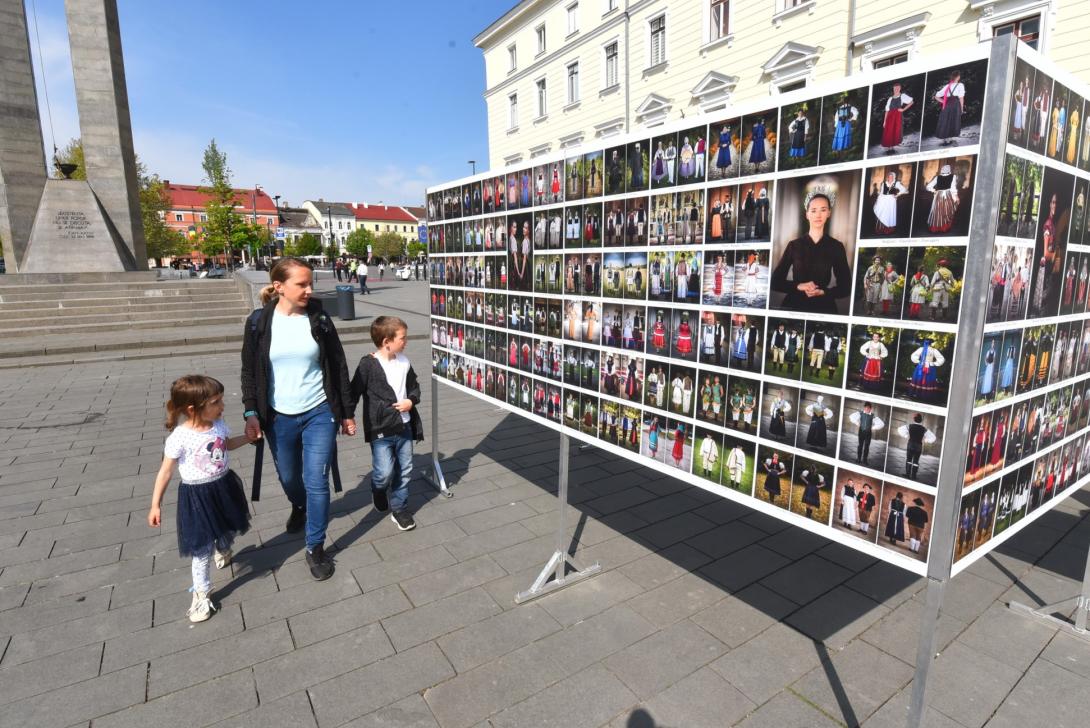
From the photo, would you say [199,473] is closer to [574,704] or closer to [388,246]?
[574,704]

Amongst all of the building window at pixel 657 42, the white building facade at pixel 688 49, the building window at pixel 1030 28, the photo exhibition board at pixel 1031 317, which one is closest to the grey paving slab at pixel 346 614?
the photo exhibition board at pixel 1031 317

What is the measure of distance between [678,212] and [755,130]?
1.57ft

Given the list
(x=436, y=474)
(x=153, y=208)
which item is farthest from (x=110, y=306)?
(x=153, y=208)

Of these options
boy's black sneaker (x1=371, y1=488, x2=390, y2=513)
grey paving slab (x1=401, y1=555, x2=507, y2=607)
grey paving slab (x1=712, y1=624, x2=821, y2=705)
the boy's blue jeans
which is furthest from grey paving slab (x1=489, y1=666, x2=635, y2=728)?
boy's black sneaker (x1=371, y1=488, x2=390, y2=513)

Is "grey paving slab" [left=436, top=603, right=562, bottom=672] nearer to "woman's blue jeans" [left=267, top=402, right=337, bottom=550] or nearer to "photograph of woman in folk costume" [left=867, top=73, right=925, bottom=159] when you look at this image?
"woman's blue jeans" [left=267, top=402, right=337, bottom=550]

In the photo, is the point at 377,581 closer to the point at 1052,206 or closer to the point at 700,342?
the point at 700,342

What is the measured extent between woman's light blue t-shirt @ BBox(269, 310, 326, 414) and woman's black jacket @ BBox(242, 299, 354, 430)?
0.11 ft

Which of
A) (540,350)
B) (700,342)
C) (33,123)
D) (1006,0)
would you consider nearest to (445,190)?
(540,350)

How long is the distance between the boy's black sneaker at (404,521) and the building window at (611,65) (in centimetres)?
2676

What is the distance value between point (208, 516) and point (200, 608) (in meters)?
0.51

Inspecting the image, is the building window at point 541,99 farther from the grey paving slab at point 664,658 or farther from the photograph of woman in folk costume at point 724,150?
the grey paving slab at point 664,658

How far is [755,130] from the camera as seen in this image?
2.28 m

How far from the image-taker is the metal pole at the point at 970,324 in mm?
1637

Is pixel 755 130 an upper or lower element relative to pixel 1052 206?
upper
